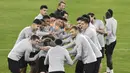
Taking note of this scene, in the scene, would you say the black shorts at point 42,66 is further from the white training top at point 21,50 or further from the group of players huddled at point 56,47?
the white training top at point 21,50

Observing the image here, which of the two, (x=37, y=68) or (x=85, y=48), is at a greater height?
(x=85, y=48)

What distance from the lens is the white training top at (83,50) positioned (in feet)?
38.7

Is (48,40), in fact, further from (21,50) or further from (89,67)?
(89,67)

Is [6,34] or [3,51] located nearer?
[3,51]

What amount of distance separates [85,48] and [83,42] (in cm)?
19

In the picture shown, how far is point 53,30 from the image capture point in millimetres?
13883

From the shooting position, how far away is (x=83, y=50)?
1194 cm

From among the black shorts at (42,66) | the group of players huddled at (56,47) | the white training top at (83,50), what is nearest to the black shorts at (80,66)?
the group of players huddled at (56,47)

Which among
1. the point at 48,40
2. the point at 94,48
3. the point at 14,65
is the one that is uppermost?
the point at 48,40

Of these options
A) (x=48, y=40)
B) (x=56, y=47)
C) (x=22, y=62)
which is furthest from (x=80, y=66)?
(x=22, y=62)

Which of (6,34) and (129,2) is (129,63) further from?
(129,2)

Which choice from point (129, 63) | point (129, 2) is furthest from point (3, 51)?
point (129, 2)

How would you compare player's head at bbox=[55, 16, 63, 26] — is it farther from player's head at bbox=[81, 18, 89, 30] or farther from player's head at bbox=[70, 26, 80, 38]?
player's head at bbox=[70, 26, 80, 38]

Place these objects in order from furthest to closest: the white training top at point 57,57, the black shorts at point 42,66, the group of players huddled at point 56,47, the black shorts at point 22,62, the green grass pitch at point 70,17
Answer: the green grass pitch at point 70,17 < the black shorts at point 22,62 < the black shorts at point 42,66 < the group of players huddled at point 56,47 < the white training top at point 57,57
